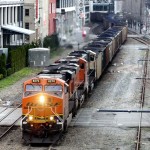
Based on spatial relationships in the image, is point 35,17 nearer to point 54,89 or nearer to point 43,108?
point 54,89

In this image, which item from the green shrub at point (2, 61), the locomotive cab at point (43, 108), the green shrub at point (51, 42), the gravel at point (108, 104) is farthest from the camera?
the green shrub at point (51, 42)

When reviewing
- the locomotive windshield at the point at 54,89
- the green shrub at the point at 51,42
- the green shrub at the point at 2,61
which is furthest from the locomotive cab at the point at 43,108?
the green shrub at the point at 51,42

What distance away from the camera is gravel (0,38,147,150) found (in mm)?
25812

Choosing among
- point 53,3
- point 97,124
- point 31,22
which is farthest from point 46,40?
point 97,124

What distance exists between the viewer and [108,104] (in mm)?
36594

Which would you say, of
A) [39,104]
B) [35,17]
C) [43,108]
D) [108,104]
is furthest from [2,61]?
[35,17]

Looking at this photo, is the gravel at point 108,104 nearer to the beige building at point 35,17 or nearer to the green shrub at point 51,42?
the green shrub at point 51,42

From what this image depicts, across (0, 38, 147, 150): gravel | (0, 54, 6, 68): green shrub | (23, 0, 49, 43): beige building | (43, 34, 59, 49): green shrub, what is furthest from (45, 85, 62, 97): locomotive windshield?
(23, 0, 49, 43): beige building

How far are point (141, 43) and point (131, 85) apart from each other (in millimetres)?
51791

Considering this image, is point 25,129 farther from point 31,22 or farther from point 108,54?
point 31,22

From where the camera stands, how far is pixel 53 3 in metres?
101

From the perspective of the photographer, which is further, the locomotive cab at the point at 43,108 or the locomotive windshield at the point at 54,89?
the locomotive windshield at the point at 54,89

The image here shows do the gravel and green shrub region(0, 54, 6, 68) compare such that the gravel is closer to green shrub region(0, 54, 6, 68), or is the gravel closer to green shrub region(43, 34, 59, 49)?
green shrub region(0, 54, 6, 68)

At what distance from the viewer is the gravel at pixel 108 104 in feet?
84.7
